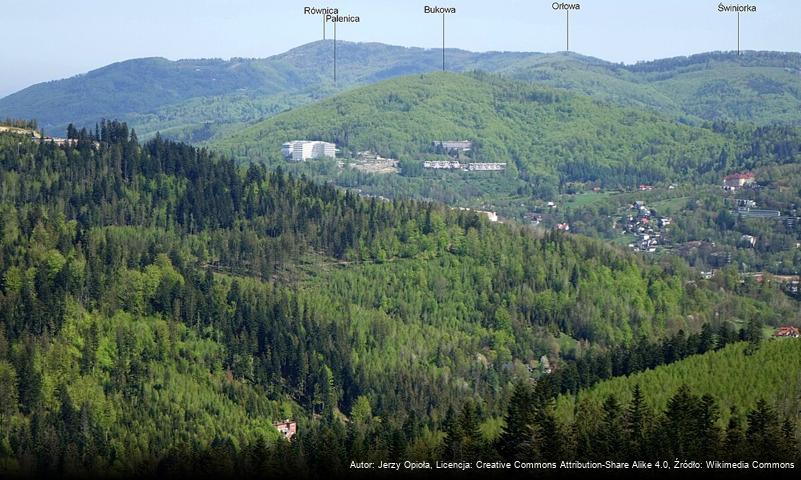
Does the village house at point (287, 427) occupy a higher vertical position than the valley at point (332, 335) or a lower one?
lower

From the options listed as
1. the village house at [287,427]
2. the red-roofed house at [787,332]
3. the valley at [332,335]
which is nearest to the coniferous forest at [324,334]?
the valley at [332,335]

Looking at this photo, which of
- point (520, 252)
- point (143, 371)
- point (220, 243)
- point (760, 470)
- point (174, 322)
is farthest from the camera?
point (520, 252)

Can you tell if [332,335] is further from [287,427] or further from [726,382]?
[726,382]

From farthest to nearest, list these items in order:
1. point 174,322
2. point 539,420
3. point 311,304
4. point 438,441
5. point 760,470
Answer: point 311,304, point 174,322, point 438,441, point 539,420, point 760,470

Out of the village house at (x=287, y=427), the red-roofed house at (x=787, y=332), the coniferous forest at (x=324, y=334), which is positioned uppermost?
the coniferous forest at (x=324, y=334)

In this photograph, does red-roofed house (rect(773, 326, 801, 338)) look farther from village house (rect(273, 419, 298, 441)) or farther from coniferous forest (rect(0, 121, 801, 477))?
village house (rect(273, 419, 298, 441))

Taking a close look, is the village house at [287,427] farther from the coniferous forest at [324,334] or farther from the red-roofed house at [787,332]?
the red-roofed house at [787,332]

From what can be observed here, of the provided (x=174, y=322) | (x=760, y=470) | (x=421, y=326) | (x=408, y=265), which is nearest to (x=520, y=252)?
(x=408, y=265)

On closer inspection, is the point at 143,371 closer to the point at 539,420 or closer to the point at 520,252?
the point at 539,420

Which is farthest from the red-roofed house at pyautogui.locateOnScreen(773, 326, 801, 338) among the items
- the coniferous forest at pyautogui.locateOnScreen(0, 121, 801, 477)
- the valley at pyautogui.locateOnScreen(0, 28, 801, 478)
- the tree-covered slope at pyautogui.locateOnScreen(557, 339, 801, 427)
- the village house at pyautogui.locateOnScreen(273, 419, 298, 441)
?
the village house at pyautogui.locateOnScreen(273, 419, 298, 441)
